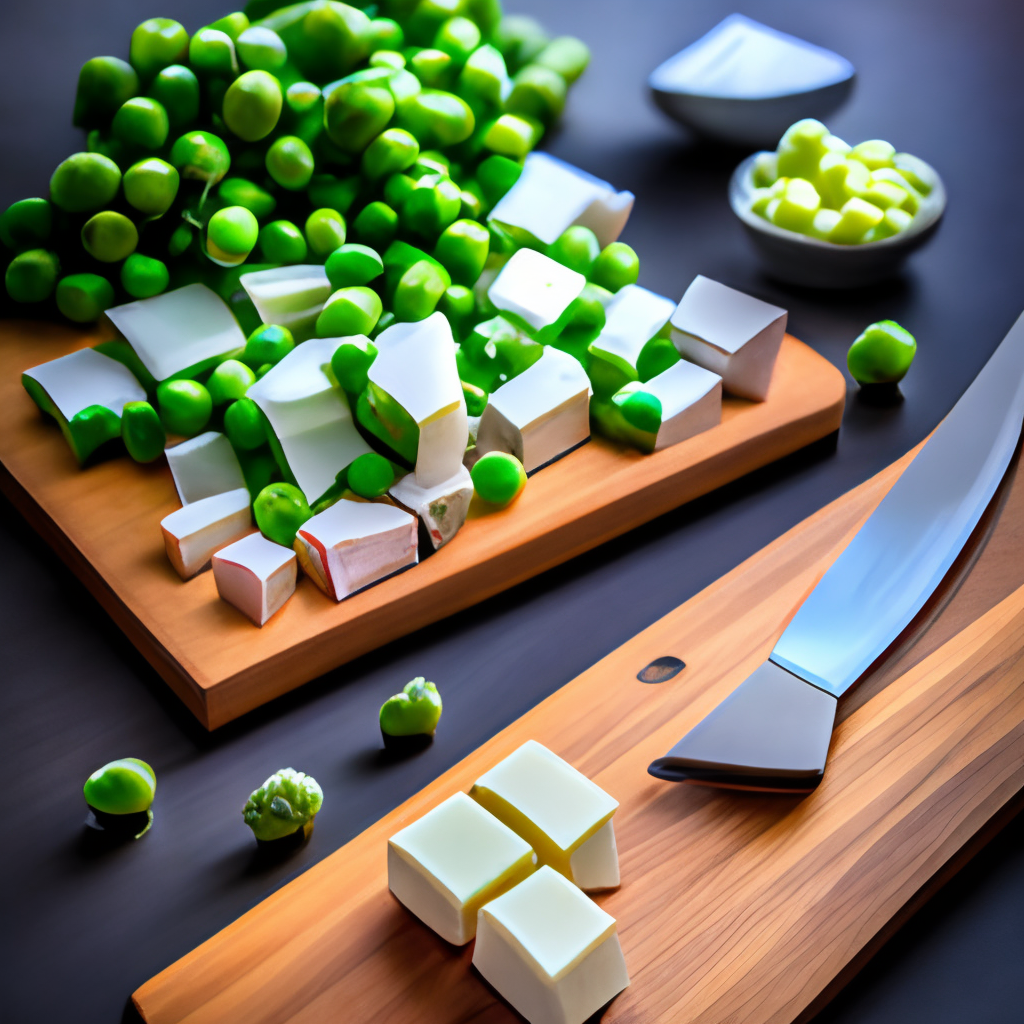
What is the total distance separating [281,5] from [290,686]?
96 centimetres

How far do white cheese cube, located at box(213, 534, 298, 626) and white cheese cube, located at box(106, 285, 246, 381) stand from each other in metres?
0.26

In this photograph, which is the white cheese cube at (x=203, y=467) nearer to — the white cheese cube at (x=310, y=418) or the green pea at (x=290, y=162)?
the white cheese cube at (x=310, y=418)

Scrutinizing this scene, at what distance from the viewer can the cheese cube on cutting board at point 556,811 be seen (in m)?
0.70

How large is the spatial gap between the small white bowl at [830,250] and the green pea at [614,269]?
0.24m

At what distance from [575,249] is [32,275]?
642 mm

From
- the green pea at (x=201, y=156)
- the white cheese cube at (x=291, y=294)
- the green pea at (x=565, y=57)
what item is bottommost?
the white cheese cube at (x=291, y=294)

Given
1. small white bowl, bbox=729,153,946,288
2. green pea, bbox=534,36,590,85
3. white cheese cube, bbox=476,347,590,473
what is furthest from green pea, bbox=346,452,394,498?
green pea, bbox=534,36,590,85

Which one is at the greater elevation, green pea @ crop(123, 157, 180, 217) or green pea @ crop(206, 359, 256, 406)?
green pea @ crop(123, 157, 180, 217)

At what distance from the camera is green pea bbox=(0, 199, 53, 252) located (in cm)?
123

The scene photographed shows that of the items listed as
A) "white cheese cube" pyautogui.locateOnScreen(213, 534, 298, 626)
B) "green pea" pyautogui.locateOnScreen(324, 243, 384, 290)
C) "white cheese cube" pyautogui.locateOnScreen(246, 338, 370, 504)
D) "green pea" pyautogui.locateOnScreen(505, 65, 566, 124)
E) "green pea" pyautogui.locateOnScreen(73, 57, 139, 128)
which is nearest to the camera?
"white cheese cube" pyautogui.locateOnScreen(213, 534, 298, 626)

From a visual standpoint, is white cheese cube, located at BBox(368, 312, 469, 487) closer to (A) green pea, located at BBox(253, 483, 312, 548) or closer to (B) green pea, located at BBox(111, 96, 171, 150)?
(A) green pea, located at BBox(253, 483, 312, 548)

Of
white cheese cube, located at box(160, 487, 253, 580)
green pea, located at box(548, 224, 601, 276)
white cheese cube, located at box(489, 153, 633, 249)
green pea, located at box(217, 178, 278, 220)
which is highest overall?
white cheese cube, located at box(489, 153, 633, 249)

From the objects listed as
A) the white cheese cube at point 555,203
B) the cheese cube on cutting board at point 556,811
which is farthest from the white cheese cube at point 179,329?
the cheese cube on cutting board at point 556,811

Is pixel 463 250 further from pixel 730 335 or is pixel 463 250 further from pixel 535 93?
pixel 535 93
